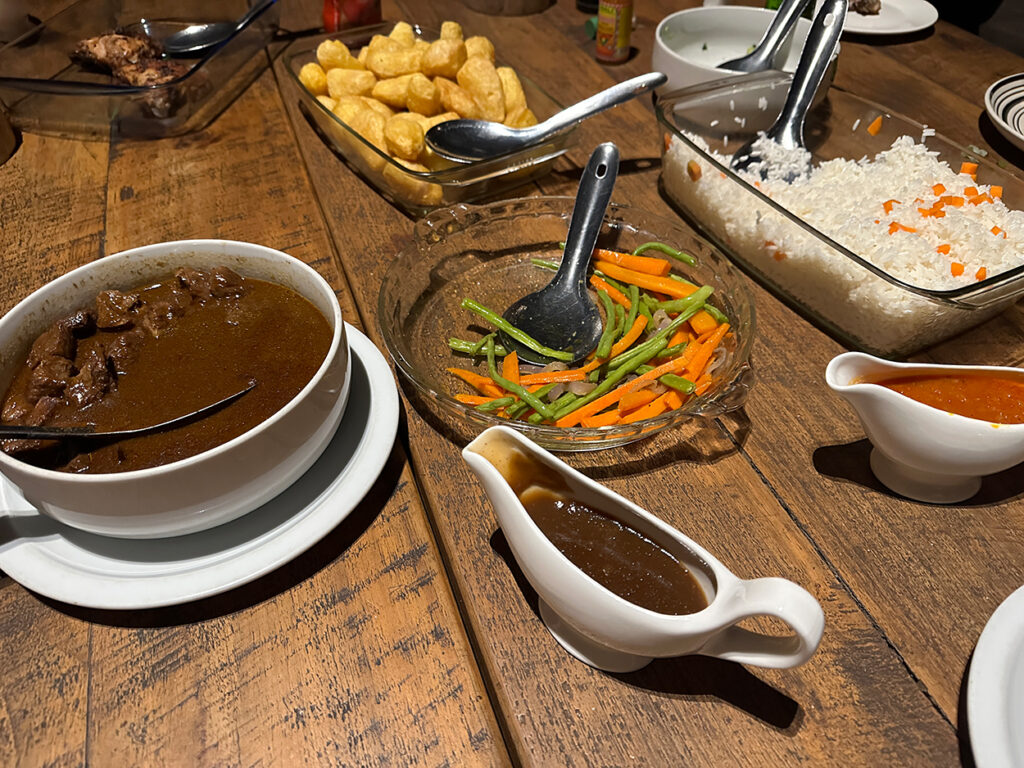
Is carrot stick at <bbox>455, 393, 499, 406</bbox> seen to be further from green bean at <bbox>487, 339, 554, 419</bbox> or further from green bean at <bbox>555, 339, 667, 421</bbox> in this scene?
green bean at <bbox>555, 339, 667, 421</bbox>

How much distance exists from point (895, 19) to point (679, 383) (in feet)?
7.87

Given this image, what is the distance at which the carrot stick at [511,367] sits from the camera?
1.24m

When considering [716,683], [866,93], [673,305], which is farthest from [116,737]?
[866,93]

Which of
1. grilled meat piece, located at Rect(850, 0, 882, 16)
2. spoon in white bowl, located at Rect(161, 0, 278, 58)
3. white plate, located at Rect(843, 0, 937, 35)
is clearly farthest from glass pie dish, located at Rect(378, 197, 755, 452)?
grilled meat piece, located at Rect(850, 0, 882, 16)

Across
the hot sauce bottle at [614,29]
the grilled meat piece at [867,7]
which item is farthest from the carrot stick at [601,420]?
the grilled meat piece at [867,7]

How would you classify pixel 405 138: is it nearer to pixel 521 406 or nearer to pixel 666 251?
pixel 666 251

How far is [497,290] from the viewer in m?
1.48

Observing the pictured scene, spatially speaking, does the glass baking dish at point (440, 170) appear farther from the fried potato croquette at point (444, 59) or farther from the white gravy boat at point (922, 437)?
the white gravy boat at point (922, 437)

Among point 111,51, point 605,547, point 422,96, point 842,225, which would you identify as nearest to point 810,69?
point 842,225

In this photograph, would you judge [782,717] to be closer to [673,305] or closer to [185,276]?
[673,305]

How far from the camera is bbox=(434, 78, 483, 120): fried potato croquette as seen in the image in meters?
1.85

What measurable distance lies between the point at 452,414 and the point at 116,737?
67 cm

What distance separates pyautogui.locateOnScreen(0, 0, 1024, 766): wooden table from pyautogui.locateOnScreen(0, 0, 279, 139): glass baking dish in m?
1.18

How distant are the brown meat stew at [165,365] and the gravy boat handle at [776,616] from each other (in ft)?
2.19
